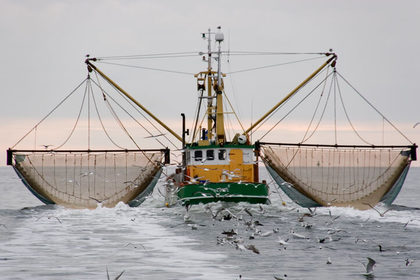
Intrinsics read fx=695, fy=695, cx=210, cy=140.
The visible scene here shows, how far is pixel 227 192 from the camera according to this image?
4594 centimetres

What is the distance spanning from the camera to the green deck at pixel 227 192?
45969mm

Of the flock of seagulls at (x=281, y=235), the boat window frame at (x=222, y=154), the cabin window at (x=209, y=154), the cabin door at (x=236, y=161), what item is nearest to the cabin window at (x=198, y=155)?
the cabin window at (x=209, y=154)

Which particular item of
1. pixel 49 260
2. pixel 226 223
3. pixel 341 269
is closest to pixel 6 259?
pixel 49 260

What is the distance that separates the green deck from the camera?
46.0 m

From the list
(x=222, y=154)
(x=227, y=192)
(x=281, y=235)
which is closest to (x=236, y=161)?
(x=222, y=154)

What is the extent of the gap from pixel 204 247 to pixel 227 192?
14.7 m

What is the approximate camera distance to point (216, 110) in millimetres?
52219

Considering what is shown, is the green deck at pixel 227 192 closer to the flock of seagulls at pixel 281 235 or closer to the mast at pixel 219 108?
the flock of seagulls at pixel 281 235

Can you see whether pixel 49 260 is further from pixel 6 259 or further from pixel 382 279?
pixel 382 279

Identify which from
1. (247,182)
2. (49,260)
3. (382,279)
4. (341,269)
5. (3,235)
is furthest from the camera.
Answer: (247,182)

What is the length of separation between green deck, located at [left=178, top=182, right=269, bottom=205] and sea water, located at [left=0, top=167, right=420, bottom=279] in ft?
3.31

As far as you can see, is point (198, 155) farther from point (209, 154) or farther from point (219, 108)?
point (219, 108)

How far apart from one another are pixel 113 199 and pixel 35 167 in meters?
6.35

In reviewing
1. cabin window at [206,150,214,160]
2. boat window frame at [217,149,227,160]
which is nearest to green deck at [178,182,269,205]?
cabin window at [206,150,214,160]
